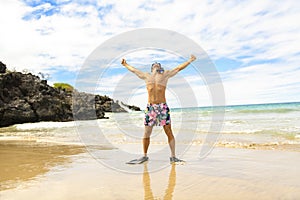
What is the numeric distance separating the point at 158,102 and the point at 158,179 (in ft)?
6.12

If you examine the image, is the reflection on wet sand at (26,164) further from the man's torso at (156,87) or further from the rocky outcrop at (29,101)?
the rocky outcrop at (29,101)

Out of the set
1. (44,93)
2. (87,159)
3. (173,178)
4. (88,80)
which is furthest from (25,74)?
(173,178)

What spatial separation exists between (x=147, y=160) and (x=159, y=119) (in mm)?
900

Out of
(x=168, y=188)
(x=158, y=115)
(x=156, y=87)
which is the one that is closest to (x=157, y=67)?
(x=156, y=87)

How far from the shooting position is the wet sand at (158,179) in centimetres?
355

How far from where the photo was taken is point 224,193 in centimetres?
355

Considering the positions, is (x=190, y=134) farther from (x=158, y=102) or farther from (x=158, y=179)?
(x=158, y=179)

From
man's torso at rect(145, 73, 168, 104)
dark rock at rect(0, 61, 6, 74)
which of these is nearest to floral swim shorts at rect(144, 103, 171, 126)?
man's torso at rect(145, 73, 168, 104)

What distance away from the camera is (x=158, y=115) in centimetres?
572

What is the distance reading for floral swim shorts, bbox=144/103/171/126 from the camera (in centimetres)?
571

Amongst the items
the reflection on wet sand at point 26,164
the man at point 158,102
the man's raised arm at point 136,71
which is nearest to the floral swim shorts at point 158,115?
the man at point 158,102

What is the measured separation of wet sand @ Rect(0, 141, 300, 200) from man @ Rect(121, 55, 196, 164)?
1.65 ft

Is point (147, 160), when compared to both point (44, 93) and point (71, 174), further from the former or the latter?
point (44, 93)

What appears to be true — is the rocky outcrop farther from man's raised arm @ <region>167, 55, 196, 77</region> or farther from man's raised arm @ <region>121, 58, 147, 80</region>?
man's raised arm @ <region>167, 55, 196, 77</region>
